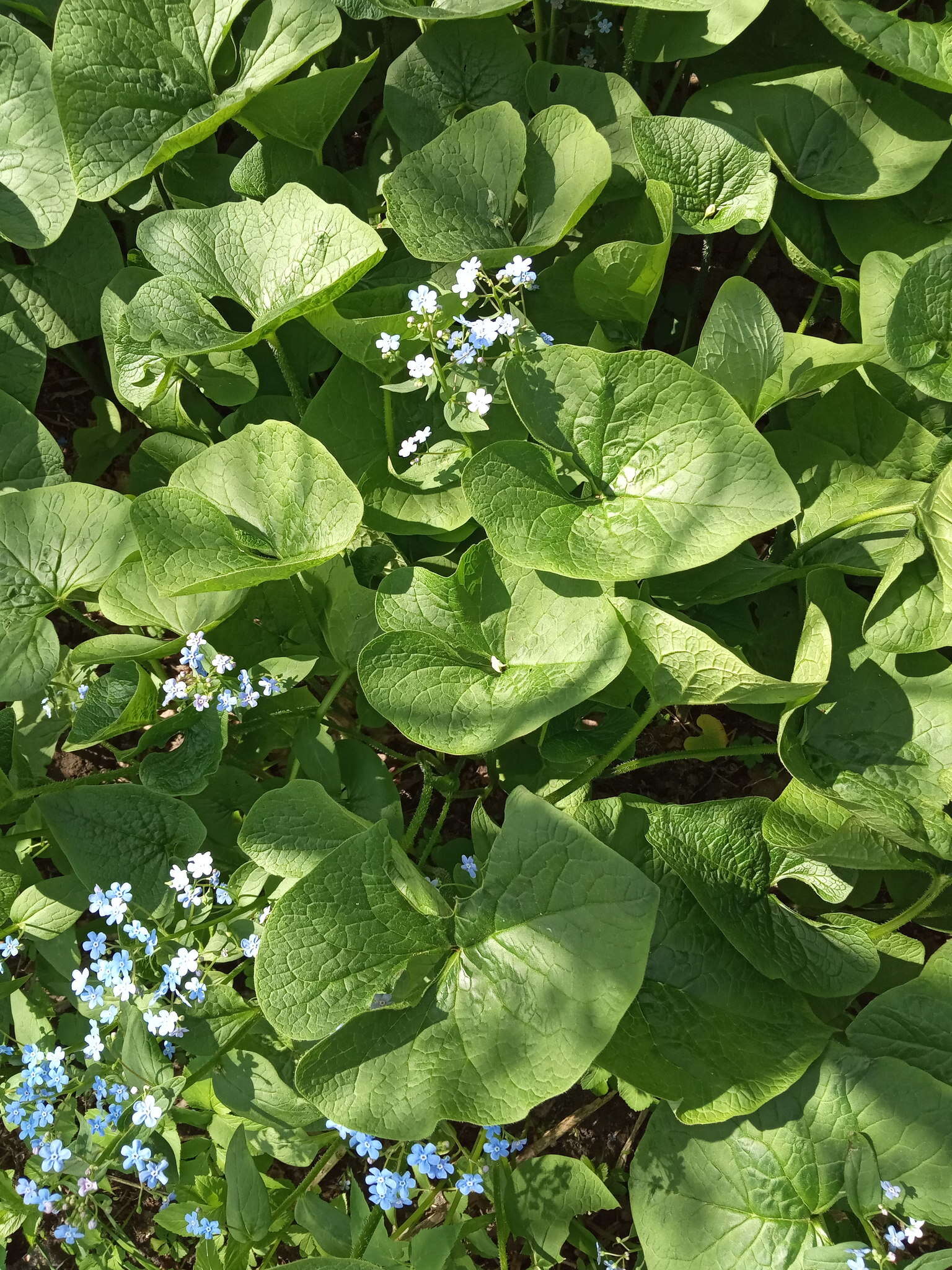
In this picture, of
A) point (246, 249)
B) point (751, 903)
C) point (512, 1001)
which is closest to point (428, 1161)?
point (512, 1001)

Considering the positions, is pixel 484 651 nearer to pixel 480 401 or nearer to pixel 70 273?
pixel 480 401

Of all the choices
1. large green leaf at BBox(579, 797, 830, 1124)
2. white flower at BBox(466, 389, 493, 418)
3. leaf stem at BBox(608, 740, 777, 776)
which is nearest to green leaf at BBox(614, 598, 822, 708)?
leaf stem at BBox(608, 740, 777, 776)

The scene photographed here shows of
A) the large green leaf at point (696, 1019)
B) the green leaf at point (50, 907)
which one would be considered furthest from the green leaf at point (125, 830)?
the large green leaf at point (696, 1019)

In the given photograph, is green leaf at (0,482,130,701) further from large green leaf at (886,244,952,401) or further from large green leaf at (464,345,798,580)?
large green leaf at (886,244,952,401)

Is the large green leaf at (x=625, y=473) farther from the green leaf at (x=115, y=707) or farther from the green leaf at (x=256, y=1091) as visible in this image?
the green leaf at (x=256, y=1091)

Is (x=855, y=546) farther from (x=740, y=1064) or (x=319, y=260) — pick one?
(x=319, y=260)

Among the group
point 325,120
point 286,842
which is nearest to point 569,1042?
point 286,842
